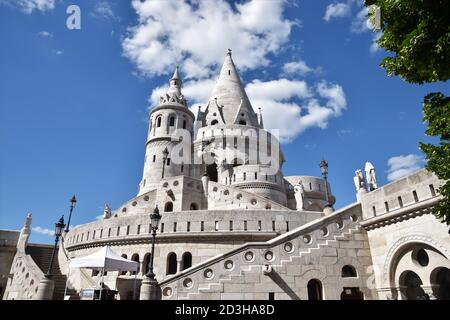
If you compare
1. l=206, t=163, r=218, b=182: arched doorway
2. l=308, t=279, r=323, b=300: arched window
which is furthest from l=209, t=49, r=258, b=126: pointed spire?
l=308, t=279, r=323, b=300: arched window

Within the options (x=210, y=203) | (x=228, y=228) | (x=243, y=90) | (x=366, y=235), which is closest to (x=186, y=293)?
(x=228, y=228)

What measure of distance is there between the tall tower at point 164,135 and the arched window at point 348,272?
78.6 ft

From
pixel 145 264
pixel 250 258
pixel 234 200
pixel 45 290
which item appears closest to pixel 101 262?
pixel 45 290

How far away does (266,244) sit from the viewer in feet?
37.2

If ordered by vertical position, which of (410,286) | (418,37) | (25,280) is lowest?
(410,286)

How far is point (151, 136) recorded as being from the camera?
118 feet

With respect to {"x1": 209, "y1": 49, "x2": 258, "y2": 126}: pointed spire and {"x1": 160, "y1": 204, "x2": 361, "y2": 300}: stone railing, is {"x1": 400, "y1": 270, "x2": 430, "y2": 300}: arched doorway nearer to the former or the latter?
{"x1": 160, "y1": 204, "x2": 361, "y2": 300}: stone railing

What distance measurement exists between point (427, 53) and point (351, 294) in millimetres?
8990

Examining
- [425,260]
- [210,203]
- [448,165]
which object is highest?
[210,203]

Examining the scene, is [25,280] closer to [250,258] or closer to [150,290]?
[150,290]

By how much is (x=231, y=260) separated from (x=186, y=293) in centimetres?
200

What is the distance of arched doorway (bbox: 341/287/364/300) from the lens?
1113cm
